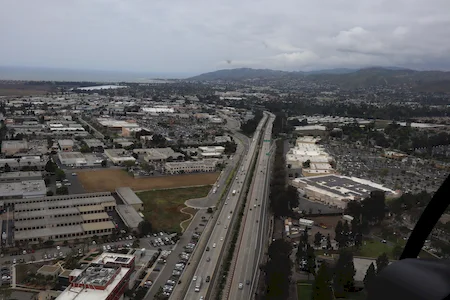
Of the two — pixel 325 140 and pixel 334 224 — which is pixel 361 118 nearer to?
pixel 325 140

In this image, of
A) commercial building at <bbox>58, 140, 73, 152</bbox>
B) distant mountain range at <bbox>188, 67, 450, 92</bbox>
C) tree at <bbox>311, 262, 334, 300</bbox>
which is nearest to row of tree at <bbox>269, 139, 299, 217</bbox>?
tree at <bbox>311, 262, 334, 300</bbox>

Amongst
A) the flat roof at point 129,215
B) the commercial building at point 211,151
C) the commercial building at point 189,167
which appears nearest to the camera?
the flat roof at point 129,215

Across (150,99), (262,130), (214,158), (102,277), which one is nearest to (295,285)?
(102,277)

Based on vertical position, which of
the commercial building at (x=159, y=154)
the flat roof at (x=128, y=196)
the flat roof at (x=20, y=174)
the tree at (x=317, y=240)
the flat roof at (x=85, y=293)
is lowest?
the tree at (x=317, y=240)

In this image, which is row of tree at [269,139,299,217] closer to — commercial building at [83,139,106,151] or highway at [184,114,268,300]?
highway at [184,114,268,300]

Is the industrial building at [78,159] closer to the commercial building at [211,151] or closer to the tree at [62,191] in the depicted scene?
the tree at [62,191]

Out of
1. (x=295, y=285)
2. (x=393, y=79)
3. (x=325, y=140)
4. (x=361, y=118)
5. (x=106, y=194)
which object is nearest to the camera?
(x=295, y=285)

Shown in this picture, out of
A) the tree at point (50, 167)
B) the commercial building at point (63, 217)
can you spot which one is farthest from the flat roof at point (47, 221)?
the tree at point (50, 167)
